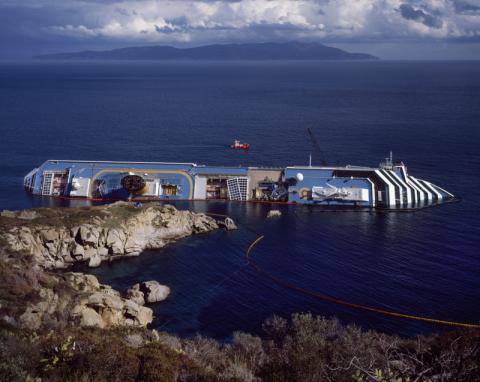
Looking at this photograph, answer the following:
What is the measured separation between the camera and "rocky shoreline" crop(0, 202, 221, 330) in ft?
136

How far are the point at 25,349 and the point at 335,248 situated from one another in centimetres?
3954

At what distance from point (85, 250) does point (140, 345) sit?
98.5 ft

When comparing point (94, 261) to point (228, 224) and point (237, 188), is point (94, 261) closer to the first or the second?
point (228, 224)

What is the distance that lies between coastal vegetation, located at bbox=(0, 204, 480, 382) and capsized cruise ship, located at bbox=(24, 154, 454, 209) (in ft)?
74.2

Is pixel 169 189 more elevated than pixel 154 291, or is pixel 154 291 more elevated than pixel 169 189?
pixel 169 189

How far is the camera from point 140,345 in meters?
30.0

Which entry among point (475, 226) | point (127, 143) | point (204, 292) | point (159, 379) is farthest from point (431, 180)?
point (159, 379)

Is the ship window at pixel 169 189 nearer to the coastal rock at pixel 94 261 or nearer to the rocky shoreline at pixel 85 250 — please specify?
the rocky shoreline at pixel 85 250

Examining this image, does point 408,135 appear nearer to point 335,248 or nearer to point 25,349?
point 335,248

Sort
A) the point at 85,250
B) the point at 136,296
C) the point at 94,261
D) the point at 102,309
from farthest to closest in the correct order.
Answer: the point at 85,250, the point at 94,261, the point at 136,296, the point at 102,309

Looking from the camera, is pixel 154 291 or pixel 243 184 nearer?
pixel 154 291

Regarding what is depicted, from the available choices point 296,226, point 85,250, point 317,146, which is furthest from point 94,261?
point 317,146

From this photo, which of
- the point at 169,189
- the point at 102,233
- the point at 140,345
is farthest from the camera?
the point at 169,189

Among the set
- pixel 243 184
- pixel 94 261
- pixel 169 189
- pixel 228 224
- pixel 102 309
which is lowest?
pixel 102 309
